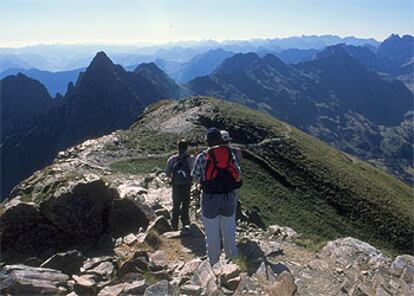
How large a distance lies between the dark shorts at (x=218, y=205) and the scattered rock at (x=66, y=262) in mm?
3907

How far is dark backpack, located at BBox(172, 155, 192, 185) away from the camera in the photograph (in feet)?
56.5

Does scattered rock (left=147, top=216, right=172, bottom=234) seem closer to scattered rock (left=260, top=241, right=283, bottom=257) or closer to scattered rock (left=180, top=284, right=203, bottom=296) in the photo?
scattered rock (left=260, top=241, right=283, bottom=257)

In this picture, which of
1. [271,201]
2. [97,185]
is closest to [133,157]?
[271,201]

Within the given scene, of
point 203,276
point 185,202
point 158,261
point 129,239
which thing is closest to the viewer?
point 203,276

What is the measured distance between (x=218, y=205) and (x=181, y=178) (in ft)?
17.5

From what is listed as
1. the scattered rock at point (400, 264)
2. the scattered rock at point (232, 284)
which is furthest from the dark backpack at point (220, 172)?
the scattered rock at point (400, 264)

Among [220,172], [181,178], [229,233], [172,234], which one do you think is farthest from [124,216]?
[220,172]

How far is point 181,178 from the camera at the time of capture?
679 inches

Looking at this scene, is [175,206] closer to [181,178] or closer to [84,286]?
[181,178]

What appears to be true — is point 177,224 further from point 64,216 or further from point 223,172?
point 223,172

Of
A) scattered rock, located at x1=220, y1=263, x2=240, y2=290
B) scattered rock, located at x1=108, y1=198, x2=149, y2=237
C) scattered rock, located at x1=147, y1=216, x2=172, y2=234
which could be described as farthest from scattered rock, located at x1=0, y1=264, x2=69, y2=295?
scattered rock, located at x1=108, y1=198, x2=149, y2=237

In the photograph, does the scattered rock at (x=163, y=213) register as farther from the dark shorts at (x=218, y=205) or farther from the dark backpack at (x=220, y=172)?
the dark backpack at (x=220, y=172)

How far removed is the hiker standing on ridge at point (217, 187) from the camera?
11891mm

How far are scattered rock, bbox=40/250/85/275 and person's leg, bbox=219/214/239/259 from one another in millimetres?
4145
